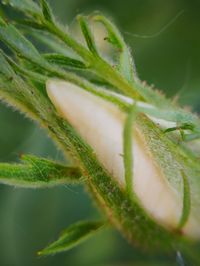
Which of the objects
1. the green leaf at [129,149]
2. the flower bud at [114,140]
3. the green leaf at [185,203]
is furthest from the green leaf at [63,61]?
the green leaf at [185,203]

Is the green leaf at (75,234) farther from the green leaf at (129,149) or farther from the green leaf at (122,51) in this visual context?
the green leaf at (122,51)

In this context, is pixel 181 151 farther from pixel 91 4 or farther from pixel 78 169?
pixel 91 4

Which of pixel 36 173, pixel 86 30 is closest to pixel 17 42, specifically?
pixel 86 30

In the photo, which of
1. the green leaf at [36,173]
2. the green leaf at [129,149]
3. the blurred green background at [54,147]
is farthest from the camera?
the blurred green background at [54,147]

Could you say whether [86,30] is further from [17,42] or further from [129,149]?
[129,149]

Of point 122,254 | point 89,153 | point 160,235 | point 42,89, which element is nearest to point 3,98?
point 42,89
